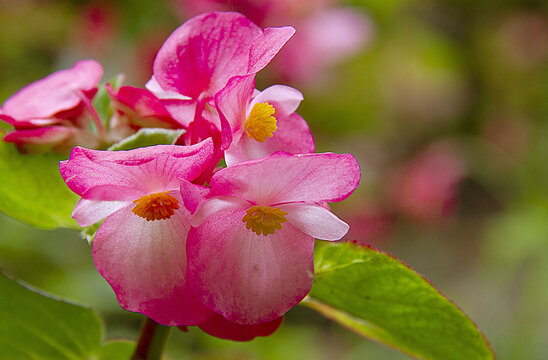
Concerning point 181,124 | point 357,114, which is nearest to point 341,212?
point 357,114

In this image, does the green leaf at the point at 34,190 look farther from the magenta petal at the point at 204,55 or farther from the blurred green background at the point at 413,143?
the blurred green background at the point at 413,143

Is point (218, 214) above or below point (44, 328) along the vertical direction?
above

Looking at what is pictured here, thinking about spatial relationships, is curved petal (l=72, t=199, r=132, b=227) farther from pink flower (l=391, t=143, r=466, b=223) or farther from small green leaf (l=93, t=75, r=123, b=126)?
pink flower (l=391, t=143, r=466, b=223)

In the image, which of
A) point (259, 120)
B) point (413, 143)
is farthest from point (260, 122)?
point (413, 143)

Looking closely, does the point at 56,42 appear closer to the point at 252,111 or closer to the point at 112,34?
the point at 112,34

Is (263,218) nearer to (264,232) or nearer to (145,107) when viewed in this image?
(264,232)

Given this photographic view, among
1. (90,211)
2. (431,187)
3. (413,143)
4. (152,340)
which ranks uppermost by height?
(90,211)
